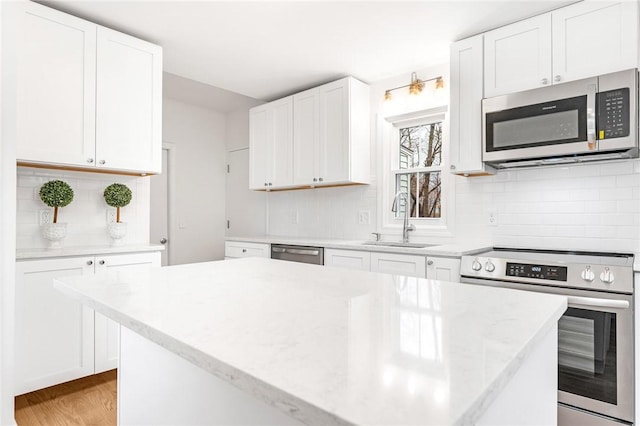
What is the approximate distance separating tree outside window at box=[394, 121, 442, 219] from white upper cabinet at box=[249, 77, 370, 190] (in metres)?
0.35

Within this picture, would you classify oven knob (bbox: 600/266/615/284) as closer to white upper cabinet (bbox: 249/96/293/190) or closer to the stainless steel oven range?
the stainless steel oven range

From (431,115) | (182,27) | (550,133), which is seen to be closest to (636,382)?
(550,133)

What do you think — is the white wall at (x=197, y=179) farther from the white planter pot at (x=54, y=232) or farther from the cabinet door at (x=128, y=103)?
the white planter pot at (x=54, y=232)

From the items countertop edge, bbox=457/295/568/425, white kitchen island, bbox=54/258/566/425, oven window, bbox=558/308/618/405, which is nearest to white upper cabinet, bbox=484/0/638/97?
oven window, bbox=558/308/618/405

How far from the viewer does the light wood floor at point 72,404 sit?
2223mm

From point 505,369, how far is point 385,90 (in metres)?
3.39

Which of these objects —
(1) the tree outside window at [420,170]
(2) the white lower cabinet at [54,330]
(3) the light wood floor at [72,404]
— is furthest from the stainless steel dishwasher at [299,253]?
(3) the light wood floor at [72,404]

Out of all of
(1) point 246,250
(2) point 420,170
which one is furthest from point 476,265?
(1) point 246,250

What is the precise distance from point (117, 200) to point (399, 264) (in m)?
2.15

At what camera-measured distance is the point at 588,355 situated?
6.56ft

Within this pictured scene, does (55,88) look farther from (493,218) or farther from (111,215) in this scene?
(493,218)

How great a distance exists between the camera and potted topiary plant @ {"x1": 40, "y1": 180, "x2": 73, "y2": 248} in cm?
255

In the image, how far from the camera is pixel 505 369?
1.93 feet

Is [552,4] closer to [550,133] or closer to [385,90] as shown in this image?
[550,133]
